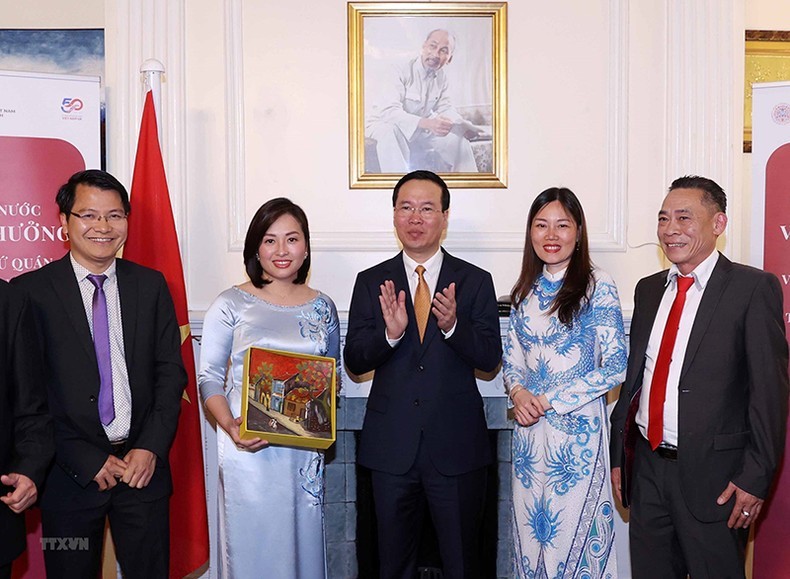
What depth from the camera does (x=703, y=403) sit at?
97.1 inches

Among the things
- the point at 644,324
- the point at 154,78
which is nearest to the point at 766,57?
the point at 644,324

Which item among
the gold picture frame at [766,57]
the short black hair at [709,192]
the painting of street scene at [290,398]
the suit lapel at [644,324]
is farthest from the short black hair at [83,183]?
the gold picture frame at [766,57]

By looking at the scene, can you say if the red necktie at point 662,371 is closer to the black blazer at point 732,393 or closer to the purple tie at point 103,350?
the black blazer at point 732,393

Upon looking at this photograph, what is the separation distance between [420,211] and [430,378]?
0.62m

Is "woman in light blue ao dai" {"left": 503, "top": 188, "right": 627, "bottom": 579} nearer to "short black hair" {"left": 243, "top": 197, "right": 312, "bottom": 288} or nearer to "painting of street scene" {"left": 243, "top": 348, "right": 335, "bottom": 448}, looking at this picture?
"painting of street scene" {"left": 243, "top": 348, "right": 335, "bottom": 448}

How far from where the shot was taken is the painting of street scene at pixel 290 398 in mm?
2600

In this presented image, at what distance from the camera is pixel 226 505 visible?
9.13 ft

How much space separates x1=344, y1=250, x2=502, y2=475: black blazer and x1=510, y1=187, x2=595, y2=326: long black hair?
148mm

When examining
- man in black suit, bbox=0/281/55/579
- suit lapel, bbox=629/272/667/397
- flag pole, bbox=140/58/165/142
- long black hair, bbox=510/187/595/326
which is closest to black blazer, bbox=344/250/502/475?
long black hair, bbox=510/187/595/326

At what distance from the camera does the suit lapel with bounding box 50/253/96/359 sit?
8.32 ft

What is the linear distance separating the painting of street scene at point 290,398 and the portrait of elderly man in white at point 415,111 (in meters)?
1.34

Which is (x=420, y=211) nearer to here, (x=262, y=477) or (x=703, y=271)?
(x=703, y=271)

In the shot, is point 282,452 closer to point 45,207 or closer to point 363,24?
point 45,207

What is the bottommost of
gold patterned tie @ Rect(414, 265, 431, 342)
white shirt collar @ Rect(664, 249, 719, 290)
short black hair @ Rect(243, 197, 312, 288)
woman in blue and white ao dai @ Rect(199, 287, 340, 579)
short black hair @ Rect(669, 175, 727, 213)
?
woman in blue and white ao dai @ Rect(199, 287, 340, 579)
